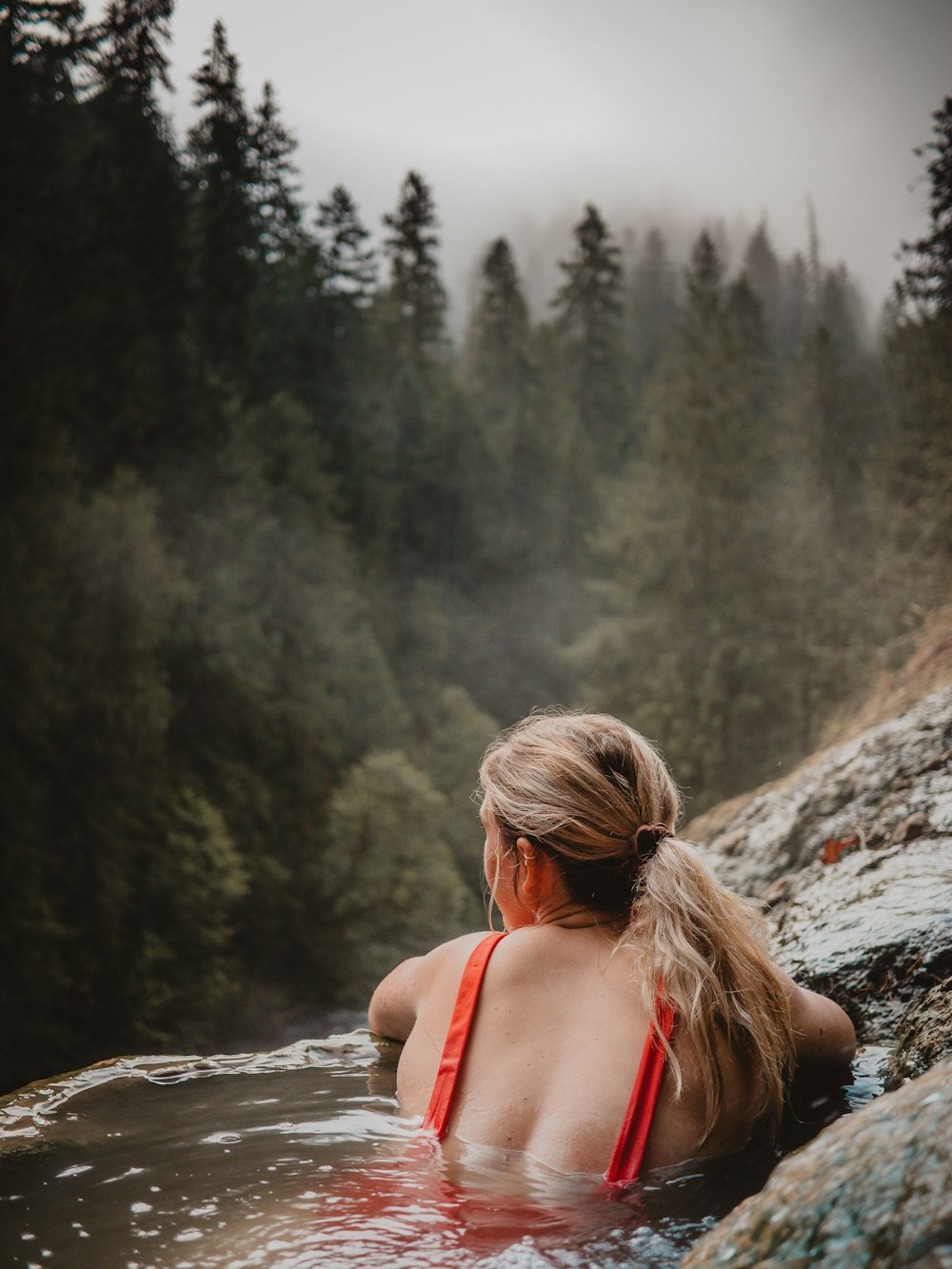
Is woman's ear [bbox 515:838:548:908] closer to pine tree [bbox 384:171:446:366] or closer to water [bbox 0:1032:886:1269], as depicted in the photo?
water [bbox 0:1032:886:1269]

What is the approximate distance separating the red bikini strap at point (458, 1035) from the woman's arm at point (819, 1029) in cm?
77

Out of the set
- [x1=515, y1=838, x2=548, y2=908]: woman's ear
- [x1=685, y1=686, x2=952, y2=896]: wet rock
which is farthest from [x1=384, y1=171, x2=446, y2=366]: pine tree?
[x1=515, y1=838, x2=548, y2=908]: woman's ear

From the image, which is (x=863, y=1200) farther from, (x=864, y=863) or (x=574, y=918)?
(x=864, y=863)

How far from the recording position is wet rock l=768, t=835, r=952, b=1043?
323cm

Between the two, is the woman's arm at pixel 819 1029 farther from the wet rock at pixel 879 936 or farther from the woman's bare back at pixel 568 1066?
the wet rock at pixel 879 936

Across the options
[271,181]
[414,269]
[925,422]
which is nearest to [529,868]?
[925,422]

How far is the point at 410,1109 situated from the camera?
2.68 meters

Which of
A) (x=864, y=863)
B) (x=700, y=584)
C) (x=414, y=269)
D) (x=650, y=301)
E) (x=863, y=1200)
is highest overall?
(x=650, y=301)

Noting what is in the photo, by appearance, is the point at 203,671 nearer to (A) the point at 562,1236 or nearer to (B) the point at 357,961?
(B) the point at 357,961

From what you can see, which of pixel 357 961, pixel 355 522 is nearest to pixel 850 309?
pixel 355 522

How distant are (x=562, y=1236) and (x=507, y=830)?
825mm

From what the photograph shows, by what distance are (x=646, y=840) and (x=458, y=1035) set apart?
1.98 feet

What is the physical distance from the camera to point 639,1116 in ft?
7.20

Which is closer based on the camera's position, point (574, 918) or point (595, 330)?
point (574, 918)
